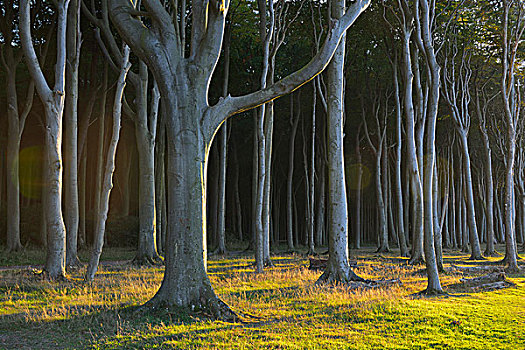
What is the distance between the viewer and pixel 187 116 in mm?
8688

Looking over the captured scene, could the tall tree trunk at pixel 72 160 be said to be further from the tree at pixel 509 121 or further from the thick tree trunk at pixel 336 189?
the tree at pixel 509 121

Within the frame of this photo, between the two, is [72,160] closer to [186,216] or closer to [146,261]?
[146,261]

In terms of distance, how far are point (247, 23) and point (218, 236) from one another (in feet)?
30.9

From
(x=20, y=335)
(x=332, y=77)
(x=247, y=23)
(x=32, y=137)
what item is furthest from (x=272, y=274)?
(x=32, y=137)

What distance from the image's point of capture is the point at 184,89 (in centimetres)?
874

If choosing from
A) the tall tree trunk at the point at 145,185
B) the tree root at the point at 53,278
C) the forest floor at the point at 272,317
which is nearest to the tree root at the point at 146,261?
the tall tree trunk at the point at 145,185

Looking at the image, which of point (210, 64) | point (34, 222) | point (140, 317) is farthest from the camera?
point (34, 222)

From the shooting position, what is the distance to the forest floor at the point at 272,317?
6512mm

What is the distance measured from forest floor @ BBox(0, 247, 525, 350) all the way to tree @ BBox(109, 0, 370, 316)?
0.64 metres

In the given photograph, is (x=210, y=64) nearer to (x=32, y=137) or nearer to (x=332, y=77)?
(x=332, y=77)

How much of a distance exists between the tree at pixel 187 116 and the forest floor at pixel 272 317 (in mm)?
639

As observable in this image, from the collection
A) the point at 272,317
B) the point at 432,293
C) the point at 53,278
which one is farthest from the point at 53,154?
the point at 432,293

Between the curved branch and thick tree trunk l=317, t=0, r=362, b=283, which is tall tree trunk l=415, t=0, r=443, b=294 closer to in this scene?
thick tree trunk l=317, t=0, r=362, b=283

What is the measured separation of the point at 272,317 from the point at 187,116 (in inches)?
144
